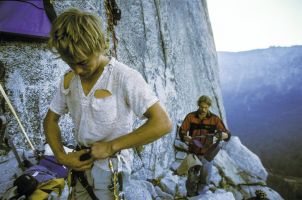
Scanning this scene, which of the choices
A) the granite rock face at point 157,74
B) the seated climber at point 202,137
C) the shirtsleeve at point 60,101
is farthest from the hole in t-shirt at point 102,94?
the seated climber at point 202,137

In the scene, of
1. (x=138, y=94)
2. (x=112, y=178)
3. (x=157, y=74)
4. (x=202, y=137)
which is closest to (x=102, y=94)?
(x=138, y=94)

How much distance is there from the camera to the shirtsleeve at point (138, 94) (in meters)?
1.50

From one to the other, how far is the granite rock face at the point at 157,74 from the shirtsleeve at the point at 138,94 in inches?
117

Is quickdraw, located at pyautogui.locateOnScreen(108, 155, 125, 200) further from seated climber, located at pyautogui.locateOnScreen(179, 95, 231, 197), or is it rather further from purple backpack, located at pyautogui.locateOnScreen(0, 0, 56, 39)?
seated climber, located at pyautogui.locateOnScreen(179, 95, 231, 197)

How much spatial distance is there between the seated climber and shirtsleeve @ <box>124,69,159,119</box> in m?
4.42

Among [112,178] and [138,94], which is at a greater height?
[138,94]

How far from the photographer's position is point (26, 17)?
15.2 feet

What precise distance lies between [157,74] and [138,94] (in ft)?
23.8

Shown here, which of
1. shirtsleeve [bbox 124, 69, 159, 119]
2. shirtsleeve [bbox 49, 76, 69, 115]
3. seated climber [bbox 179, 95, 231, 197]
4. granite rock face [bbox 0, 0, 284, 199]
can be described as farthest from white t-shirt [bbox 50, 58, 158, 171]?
seated climber [bbox 179, 95, 231, 197]

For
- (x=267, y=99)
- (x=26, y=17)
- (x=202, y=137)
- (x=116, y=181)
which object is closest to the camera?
(x=116, y=181)

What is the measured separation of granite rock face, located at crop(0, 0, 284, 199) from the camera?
5023 mm

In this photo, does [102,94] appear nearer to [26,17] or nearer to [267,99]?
[26,17]

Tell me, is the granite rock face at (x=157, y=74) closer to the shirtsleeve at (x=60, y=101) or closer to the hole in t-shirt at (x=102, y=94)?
the shirtsleeve at (x=60, y=101)

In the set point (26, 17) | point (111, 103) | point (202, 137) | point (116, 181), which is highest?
point (26, 17)
